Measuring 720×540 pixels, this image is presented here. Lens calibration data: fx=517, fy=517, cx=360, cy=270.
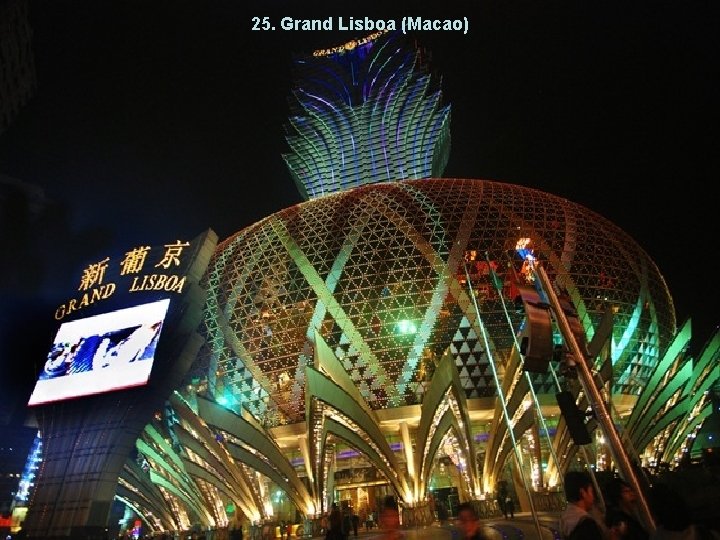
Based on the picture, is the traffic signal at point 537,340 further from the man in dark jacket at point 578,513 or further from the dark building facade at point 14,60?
the dark building facade at point 14,60

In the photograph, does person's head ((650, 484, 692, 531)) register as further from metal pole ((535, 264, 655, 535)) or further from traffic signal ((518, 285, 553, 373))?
traffic signal ((518, 285, 553, 373))

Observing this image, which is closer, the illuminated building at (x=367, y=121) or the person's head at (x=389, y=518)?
the person's head at (x=389, y=518)

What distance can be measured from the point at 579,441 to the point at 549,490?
29.0 m

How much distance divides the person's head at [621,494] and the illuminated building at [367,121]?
56555 mm

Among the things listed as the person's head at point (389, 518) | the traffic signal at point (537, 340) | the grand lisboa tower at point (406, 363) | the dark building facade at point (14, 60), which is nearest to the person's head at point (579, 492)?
the person's head at point (389, 518)

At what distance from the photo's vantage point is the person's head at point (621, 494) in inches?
298

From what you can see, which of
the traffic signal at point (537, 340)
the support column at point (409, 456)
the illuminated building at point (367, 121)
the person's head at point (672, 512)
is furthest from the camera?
the illuminated building at point (367, 121)

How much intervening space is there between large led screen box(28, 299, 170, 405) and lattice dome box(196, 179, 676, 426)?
1297cm

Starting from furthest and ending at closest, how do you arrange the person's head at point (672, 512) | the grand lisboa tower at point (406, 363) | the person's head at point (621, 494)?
1. the grand lisboa tower at point (406, 363)
2. the person's head at point (621, 494)
3. the person's head at point (672, 512)

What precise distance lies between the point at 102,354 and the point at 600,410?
81.4 ft

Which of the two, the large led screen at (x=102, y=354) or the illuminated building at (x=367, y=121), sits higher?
the illuminated building at (x=367, y=121)

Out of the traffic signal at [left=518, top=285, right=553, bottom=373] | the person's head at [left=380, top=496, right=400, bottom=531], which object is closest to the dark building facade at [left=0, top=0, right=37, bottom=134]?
the traffic signal at [left=518, top=285, right=553, bottom=373]

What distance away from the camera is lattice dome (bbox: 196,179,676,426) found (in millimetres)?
36375

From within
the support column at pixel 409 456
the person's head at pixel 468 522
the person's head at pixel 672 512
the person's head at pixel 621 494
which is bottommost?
the person's head at pixel 672 512
